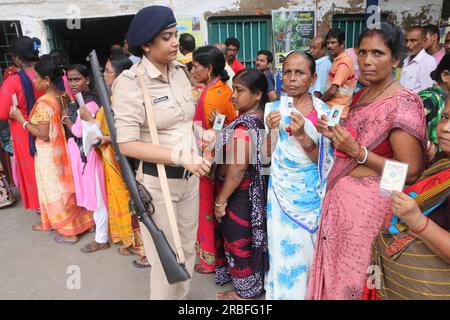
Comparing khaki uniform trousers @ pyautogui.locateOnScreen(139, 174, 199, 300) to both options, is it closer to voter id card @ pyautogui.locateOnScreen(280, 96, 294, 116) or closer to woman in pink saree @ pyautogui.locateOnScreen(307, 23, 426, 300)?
voter id card @ pyautogui.locateOnScreen(280, 96, 294, 116)

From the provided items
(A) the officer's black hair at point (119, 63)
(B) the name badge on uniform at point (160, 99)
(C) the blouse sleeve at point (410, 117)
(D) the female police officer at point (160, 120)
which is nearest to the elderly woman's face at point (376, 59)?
(C) the blouse sleeve at point (410, 117)

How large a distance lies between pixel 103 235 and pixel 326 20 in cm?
588

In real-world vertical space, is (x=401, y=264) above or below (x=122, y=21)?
below

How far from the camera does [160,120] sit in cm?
188

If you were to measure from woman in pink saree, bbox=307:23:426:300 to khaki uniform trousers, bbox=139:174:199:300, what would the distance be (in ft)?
2.66

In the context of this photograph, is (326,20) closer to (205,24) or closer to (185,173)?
(205,24)

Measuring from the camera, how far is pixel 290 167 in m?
2.14

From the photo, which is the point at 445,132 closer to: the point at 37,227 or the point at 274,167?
the point at 274,167

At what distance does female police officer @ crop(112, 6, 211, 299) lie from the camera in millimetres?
1742

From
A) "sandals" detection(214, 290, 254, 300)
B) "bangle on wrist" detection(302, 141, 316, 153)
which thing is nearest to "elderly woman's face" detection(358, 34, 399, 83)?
"bangle on wrist" detection(302, 141, 316, 153)

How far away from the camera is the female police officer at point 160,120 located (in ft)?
5.72

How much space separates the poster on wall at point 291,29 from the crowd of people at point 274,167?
13.2 ft

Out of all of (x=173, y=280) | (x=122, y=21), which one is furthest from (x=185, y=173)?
(x=122, y=21)

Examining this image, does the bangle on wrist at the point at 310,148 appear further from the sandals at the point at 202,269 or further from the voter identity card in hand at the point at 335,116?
the sandals at the point at 202,269
